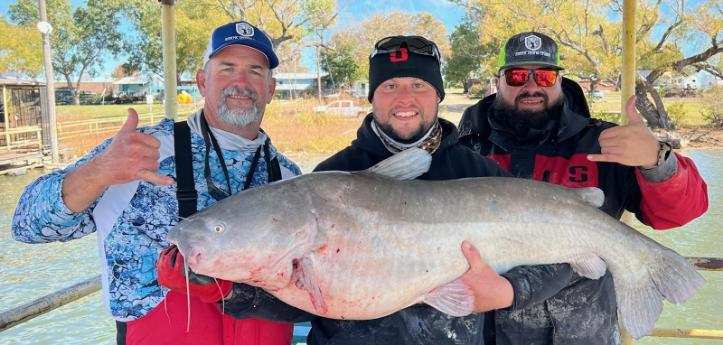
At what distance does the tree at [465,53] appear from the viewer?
3900cm

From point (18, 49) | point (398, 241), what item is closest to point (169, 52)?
point (398, 241)

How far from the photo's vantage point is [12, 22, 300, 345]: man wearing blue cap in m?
2.68

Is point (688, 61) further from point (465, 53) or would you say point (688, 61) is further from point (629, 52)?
point (629, 52)

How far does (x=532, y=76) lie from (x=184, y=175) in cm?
226

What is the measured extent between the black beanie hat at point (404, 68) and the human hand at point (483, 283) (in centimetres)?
99

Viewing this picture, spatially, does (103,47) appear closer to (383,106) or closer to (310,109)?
(310,109)

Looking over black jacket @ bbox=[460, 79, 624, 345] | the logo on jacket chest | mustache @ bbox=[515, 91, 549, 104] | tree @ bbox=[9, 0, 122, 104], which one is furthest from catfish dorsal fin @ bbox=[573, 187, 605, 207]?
tree @ bbox=[9, 0, 122, 104]

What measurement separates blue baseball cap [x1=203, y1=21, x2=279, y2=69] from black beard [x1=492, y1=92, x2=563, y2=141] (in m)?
1.52

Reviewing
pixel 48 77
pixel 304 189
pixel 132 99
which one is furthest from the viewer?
pixel 132 99

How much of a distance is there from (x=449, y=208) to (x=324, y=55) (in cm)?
5044

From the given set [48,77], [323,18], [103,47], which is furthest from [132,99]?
[48,77]

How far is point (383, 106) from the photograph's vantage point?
306 cm

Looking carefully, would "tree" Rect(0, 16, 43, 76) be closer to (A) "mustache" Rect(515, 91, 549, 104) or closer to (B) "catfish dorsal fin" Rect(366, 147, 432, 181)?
(A) "mustache" Rect(515, 91, 549, 104)

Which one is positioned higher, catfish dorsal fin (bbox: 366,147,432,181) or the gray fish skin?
catfish dorsal fin (bbox: 366,147,432,181)
